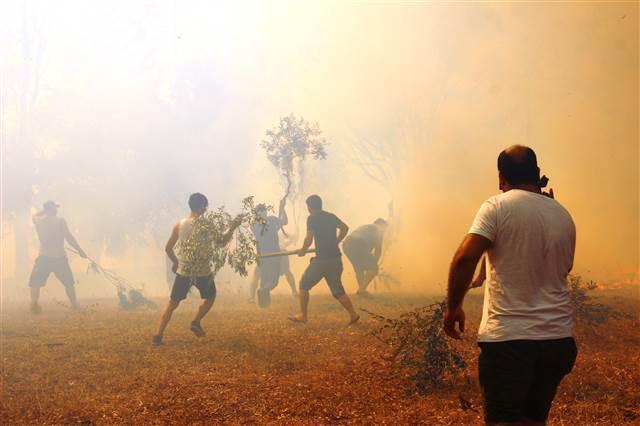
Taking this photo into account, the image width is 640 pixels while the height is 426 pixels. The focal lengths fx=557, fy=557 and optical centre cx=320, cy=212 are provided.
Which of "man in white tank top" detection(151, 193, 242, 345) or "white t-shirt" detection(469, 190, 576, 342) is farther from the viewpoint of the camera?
"man in white tank top" detection(151, 193, 242, 345)

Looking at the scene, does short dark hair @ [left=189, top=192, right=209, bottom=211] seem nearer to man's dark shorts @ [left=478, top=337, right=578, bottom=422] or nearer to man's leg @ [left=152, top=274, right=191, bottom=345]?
man's leg @ [left=152, top=274, right=191, bottom=345]

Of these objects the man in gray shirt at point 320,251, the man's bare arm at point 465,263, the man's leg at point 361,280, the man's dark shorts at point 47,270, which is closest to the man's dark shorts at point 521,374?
the man's bare arm at point 465,263

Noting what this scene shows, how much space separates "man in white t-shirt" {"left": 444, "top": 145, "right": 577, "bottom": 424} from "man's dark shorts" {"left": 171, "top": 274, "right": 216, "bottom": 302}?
518cm

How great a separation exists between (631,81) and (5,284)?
2738cm

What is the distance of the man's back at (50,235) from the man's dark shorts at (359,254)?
5.73 m

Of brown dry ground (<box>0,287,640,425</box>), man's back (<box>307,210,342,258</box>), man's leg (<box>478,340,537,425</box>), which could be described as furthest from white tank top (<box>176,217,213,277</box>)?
man's leg (<box>478,340,537,425</box>)

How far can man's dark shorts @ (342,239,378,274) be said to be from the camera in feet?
39.0

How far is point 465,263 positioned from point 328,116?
97.3 ft

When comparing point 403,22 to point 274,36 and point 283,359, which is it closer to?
point 274,36

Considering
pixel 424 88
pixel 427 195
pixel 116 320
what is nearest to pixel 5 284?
pixel 116 320

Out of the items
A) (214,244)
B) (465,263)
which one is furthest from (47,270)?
(465,263)

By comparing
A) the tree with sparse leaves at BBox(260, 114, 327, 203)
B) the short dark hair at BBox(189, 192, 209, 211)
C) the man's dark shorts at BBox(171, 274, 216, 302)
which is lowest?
the man's dark shorts at BBox(171, 274, 216, 302)

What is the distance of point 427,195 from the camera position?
27.2m

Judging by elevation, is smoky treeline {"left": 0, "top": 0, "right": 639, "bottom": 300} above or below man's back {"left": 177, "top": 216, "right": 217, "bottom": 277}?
above
